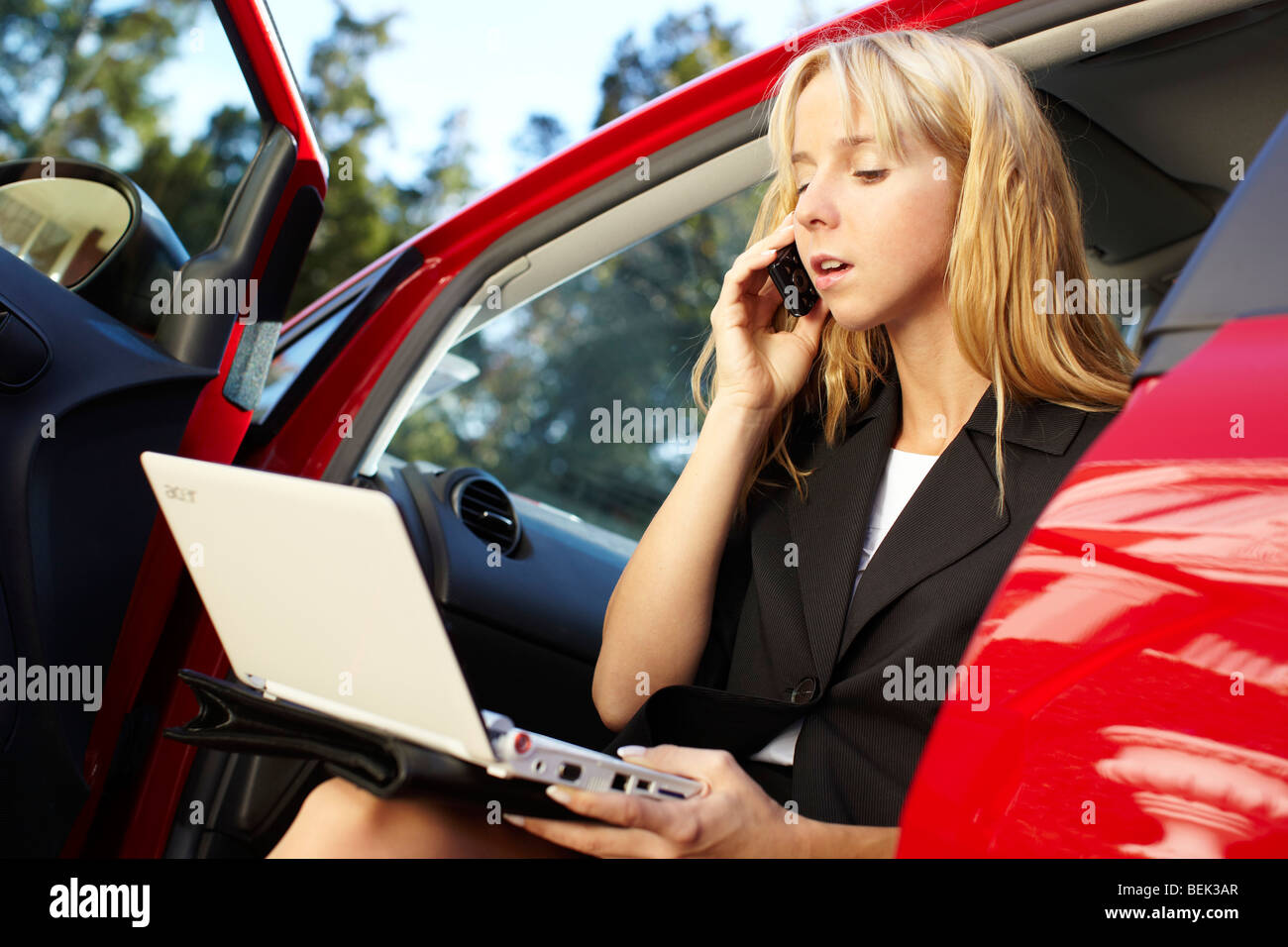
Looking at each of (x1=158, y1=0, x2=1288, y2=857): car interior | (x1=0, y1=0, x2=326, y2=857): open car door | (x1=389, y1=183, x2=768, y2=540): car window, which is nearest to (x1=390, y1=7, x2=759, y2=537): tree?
(x1=389, y1=183, x2=768, y2=540): car window

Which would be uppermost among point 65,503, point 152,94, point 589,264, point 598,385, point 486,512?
point 152,94

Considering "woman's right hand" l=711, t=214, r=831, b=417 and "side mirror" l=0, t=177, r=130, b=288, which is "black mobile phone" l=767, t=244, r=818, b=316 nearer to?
"woman's right hand" l=711, t=214, r=831, b=417

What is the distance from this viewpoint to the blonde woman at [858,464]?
1.38m

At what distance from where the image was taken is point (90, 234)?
1.81 m

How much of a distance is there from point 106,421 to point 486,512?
716 mm

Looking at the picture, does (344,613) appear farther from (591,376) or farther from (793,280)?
(591,376)

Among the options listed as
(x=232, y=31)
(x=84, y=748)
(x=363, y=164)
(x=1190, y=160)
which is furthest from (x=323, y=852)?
(x=363, y=164)

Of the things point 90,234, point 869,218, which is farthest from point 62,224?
point 869,218

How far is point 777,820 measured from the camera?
1.27 meters

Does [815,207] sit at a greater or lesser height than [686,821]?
greater

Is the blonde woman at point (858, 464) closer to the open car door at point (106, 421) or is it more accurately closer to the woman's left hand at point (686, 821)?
the woman's left hand at point (686, 821)

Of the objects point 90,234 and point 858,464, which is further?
point 90,234
